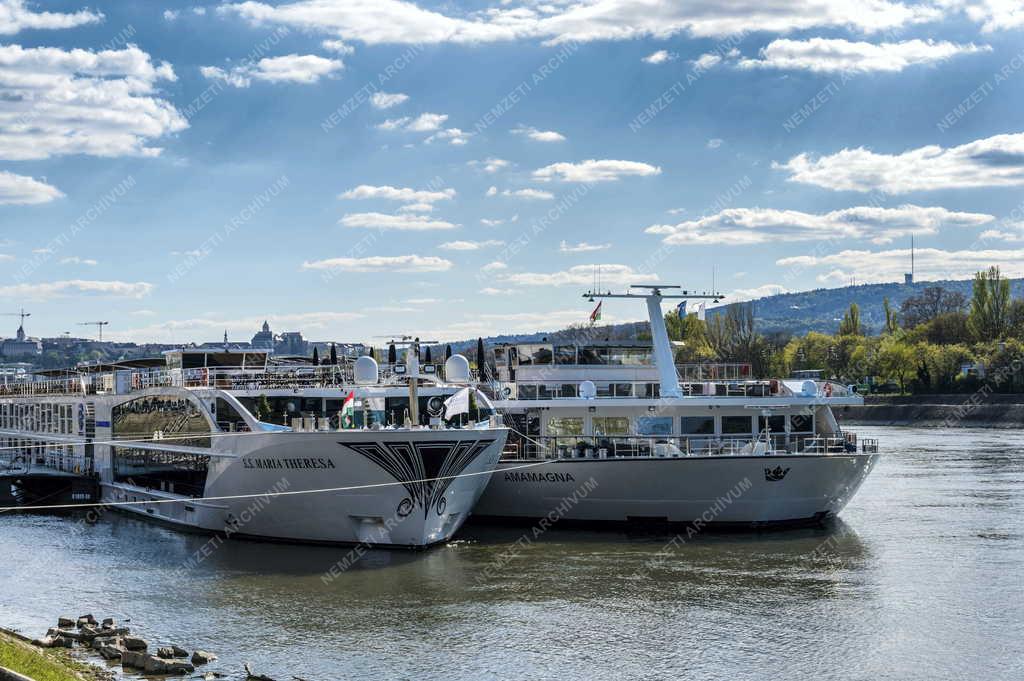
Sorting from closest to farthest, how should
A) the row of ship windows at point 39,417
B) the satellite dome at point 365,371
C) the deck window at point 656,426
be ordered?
the satellite dome at point 365,371 → the deck window at point 656,426 → the row of ship windows at point 39,417

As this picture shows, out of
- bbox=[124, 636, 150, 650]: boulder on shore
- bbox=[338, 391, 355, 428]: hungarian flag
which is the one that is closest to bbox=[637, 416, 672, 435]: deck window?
bbox=[338, 391, 355, 428]: hungarian flag

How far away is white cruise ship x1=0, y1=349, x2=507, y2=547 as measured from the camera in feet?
102

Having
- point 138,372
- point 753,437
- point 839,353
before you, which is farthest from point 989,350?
point 138,372

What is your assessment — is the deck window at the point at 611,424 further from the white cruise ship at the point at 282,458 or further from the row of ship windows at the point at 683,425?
the white cruise ship at the point at 282,458

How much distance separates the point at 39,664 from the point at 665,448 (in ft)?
69.0

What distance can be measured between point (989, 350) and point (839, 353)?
28624 mm

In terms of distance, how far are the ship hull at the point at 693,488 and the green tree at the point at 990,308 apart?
9702cm

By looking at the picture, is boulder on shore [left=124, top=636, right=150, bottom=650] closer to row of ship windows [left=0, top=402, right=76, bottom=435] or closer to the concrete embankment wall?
row of ship windows [left=0, top=402, right=76, bottom=435]

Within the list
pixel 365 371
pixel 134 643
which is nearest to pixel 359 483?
pixel 365 371

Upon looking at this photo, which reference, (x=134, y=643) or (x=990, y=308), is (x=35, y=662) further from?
(x=990, y=308)

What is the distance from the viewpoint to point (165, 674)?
21.1 m

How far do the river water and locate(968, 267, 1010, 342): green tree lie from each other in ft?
307

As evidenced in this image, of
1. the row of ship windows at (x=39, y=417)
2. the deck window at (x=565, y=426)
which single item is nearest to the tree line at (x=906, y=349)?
the row of ship windows at (x=39, y=417)

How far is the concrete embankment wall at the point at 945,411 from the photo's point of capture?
102 meters
